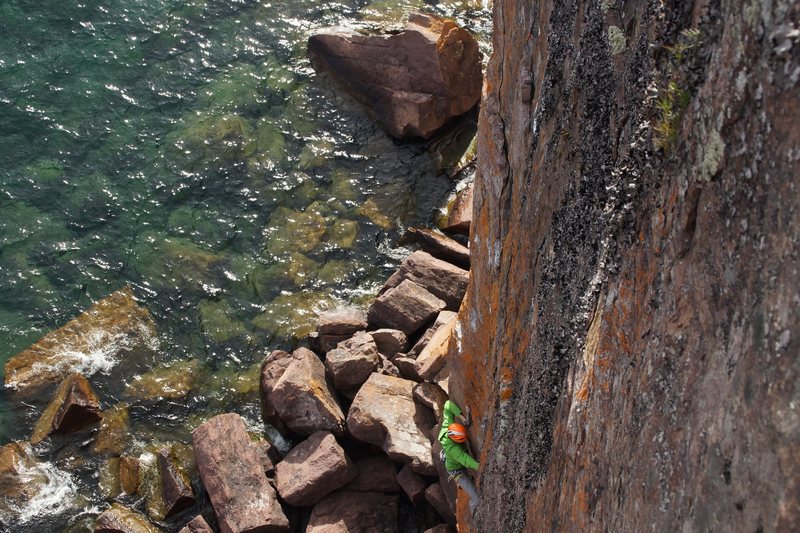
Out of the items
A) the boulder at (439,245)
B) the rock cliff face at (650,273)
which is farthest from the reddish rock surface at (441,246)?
the rock cliff face at (650,273)

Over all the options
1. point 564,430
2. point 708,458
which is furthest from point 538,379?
point 708,458

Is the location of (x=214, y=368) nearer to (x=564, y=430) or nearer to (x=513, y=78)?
(x=513, y=78)

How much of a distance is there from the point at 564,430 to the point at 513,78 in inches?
144

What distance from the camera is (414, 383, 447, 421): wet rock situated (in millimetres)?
11531

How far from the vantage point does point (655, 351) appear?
386 centimetres

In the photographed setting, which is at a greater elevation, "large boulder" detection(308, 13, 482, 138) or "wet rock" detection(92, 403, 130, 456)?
"large boulder" detection(308, 13, 482, 138)

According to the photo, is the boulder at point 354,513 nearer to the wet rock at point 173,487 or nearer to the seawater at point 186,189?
the wet rock at point 173,487

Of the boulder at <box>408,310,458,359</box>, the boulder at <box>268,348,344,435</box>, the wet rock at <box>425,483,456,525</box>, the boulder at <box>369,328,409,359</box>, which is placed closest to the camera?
the wet rock at <box>425,483,456,525</box>

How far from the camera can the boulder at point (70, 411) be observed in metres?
12.9

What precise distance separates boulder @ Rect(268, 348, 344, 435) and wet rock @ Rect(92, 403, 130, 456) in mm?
2563

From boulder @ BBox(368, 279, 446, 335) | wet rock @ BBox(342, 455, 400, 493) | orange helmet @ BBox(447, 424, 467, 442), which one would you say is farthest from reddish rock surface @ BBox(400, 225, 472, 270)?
orange helmet @ BBox(447, 424, 467, 442)

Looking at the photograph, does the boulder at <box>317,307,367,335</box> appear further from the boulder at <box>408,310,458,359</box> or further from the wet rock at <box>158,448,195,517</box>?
the wet rock at <box>158,448,195,517</box>

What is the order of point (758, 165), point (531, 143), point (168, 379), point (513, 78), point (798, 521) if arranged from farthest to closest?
point (168, 379) → point (513, 78) → point (531, 143) → point (758, 165) → point (798, 521)

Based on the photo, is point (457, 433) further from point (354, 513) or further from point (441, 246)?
point (441, 246)
